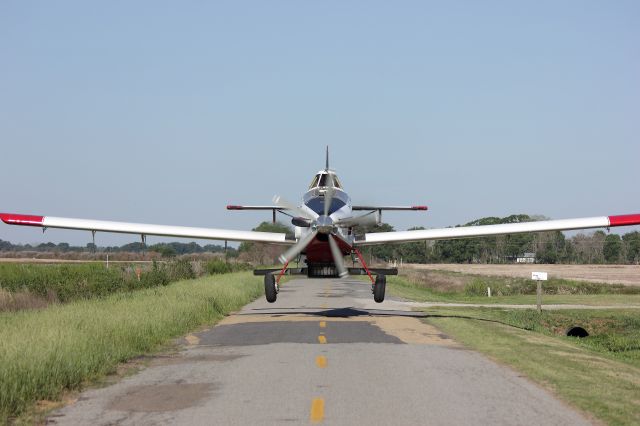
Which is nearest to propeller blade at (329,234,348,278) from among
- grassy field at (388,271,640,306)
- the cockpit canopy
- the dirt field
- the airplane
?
the airplane

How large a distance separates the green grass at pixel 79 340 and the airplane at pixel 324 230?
2.74 metres

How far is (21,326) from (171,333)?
3945mm

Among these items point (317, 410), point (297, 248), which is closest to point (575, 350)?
point (297, 248)

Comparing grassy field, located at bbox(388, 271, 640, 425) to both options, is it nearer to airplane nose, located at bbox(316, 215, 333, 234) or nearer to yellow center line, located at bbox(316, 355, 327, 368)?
yellow center line, located at bbox(316, 355, 327, 368)

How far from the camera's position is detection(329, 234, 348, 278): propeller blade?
2336cm

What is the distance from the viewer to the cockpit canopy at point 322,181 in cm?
2418

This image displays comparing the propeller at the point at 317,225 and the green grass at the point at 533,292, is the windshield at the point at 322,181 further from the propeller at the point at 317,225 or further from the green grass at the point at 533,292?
the green grass at the point at 533,292

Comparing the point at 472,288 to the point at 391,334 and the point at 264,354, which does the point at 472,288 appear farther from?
the point at 264,354

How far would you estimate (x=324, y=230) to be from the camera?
74.4ft

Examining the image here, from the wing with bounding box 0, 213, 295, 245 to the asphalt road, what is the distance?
322 inches

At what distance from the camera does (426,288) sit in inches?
2397

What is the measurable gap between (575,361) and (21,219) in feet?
65.3

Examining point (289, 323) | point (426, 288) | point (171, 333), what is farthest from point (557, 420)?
point (426, 288)

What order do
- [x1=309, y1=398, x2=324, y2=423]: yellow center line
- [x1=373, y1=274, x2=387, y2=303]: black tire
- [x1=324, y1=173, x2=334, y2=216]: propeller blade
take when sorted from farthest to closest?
[x1=373, y1=274, x2=387, y2=303]: black tire < [x1=324, y1=173, x2=334, y2=216]: propeller blade < [x1=309, y1=398, x2=324, y2=423]: yellow center line
